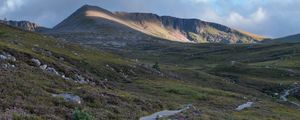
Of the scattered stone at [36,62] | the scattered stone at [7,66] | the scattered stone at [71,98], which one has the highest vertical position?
the scattered stone at [7,66]

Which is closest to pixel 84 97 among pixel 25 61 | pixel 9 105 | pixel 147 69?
pixel 9 105

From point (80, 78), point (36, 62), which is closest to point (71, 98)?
point (36, 62)

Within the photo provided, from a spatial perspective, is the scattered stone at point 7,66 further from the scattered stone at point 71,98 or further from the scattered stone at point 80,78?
the scattered stone at point 80,78

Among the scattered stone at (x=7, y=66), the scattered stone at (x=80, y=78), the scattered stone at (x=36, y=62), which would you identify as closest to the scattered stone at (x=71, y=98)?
the scattered stone at (x=7, y=66)

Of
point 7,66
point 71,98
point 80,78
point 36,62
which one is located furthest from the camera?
point 80,78

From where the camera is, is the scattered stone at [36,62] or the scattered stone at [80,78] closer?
the scattered stone at [36,62]

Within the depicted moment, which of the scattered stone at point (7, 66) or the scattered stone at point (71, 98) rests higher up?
the scattered stone at point (7, 66)

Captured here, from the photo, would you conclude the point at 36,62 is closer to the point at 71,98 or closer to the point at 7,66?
the point at 7,66

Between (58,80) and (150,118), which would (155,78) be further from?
(150,118)

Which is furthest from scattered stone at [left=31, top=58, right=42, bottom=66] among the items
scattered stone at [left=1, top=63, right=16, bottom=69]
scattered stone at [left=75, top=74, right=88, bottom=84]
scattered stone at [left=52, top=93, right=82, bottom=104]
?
scattered stone at [left=52, top=93, right=82, bottom=104]

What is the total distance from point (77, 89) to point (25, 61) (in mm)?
15661

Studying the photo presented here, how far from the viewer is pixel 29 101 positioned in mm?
35438

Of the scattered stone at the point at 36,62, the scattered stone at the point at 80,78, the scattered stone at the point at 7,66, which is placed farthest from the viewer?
the scattered stone at the point at 80,78

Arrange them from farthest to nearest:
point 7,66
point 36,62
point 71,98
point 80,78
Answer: point 80,78 → point 36,62 → point 7,66 → point 71,98
